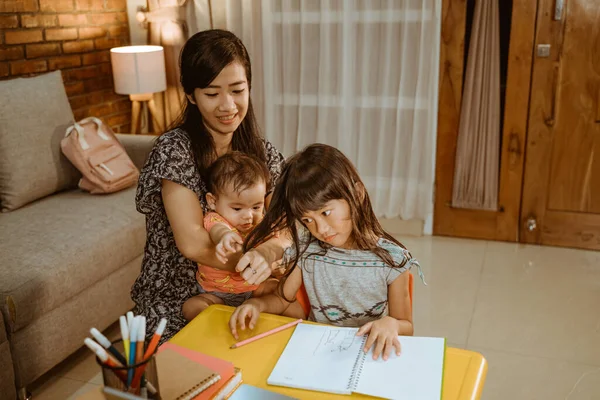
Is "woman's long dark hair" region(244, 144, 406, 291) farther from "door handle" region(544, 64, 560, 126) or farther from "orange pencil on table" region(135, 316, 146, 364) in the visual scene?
"door handle" region(544, 64, 560, 126)

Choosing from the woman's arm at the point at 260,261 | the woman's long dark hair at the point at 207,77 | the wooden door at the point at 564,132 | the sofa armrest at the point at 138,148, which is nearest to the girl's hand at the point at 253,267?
the woman's arm at the point at 260,261

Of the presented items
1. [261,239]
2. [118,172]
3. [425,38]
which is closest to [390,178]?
[425,38]

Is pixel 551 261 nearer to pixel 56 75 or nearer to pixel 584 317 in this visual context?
pixel 584 317

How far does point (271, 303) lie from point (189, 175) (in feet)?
1.26

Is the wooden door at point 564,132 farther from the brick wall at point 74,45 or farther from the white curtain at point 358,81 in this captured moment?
the brick wall at point 74,45

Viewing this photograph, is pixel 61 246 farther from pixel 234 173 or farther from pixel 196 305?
pixel 234 173

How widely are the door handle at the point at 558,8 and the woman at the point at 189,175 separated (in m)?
2.05

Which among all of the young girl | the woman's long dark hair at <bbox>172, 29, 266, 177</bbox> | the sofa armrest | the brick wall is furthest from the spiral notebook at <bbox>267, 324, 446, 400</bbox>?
the brick wall

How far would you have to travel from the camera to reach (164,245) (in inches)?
61.4

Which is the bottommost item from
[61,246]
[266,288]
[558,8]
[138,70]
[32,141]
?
[61,246]

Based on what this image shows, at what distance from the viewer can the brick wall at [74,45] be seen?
2.97 meters

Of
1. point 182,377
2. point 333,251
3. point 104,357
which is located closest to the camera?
point 104,357

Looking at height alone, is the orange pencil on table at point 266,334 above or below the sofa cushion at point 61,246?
above

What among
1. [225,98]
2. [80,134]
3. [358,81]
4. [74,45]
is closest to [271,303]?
[225,98]
